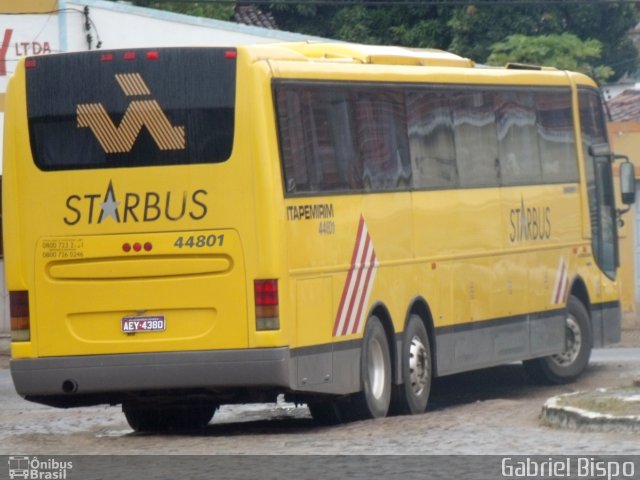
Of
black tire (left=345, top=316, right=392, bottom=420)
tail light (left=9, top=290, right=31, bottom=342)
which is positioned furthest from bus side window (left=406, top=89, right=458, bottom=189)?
tail light (left=9, top=290, right=31, bottom=342)

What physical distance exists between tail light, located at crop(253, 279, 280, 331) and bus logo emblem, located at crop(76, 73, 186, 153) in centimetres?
127

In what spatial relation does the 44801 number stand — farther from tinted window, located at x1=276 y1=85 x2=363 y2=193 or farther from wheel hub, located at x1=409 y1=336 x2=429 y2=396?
wheel hub, located at x1=409 y1=336 x2=429 y2=396

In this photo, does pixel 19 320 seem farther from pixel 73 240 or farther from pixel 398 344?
pixel 398 344

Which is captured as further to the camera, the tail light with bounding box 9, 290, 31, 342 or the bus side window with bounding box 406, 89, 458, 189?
the bus side window with bounding box 406, 89, 458, 189

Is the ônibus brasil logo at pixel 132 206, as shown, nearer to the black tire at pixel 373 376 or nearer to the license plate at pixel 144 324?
the license plate at pixel 144 324

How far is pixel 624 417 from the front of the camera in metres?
11.6

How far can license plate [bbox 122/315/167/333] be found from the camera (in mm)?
12914

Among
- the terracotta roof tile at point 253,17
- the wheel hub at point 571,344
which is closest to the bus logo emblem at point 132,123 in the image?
the wheel hub at point 571,344

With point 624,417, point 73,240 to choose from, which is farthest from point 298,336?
point 624,417

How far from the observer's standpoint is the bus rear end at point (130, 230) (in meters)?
12.8

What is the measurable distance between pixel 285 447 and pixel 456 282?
468 cm

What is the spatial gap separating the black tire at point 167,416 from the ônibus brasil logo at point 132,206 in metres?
1.92

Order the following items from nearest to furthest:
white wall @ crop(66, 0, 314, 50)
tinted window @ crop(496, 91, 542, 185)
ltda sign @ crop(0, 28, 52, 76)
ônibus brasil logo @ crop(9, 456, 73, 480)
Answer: ônibus brasil logo @ crop(9, 456, 73, 480) < tinted window @ crop(496, 91, 542, 185) < ltda sign @ crop(0, 28, 52, 76) < white wall @ crop(66, 0, 314, 50)

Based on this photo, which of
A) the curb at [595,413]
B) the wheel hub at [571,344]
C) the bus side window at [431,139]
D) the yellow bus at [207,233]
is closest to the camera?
the curb at [595,413]
